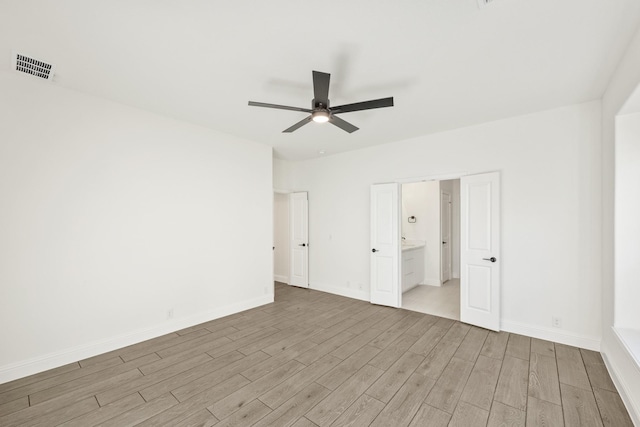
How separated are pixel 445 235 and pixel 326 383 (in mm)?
5297

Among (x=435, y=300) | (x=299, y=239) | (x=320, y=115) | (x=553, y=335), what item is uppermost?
(x=320, y=115)

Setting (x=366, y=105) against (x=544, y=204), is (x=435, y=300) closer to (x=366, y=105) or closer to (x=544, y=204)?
(x=544, y=204)

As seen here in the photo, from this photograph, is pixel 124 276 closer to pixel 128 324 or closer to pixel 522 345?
pixel 128 324

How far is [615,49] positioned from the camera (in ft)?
7.36

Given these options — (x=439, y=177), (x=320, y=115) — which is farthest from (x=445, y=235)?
(x=320, y=115)

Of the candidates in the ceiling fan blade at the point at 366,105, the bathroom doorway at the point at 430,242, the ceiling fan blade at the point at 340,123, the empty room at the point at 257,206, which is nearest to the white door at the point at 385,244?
the empty room at the point at 257,206

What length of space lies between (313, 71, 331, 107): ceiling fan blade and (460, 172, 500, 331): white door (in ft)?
8.79

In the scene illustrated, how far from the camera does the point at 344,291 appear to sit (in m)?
5.57

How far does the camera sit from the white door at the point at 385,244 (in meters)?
4.79

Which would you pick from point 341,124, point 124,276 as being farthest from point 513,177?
point 124,276

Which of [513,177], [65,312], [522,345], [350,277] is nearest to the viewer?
[65,312]

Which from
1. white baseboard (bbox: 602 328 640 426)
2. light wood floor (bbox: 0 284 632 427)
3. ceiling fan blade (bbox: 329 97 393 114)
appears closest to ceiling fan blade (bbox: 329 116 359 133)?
ceiling fan blade (bbox: 329 97 393 114)

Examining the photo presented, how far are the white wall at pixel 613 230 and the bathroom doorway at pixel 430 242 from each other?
254 cm

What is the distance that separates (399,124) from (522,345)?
3.26 meters
